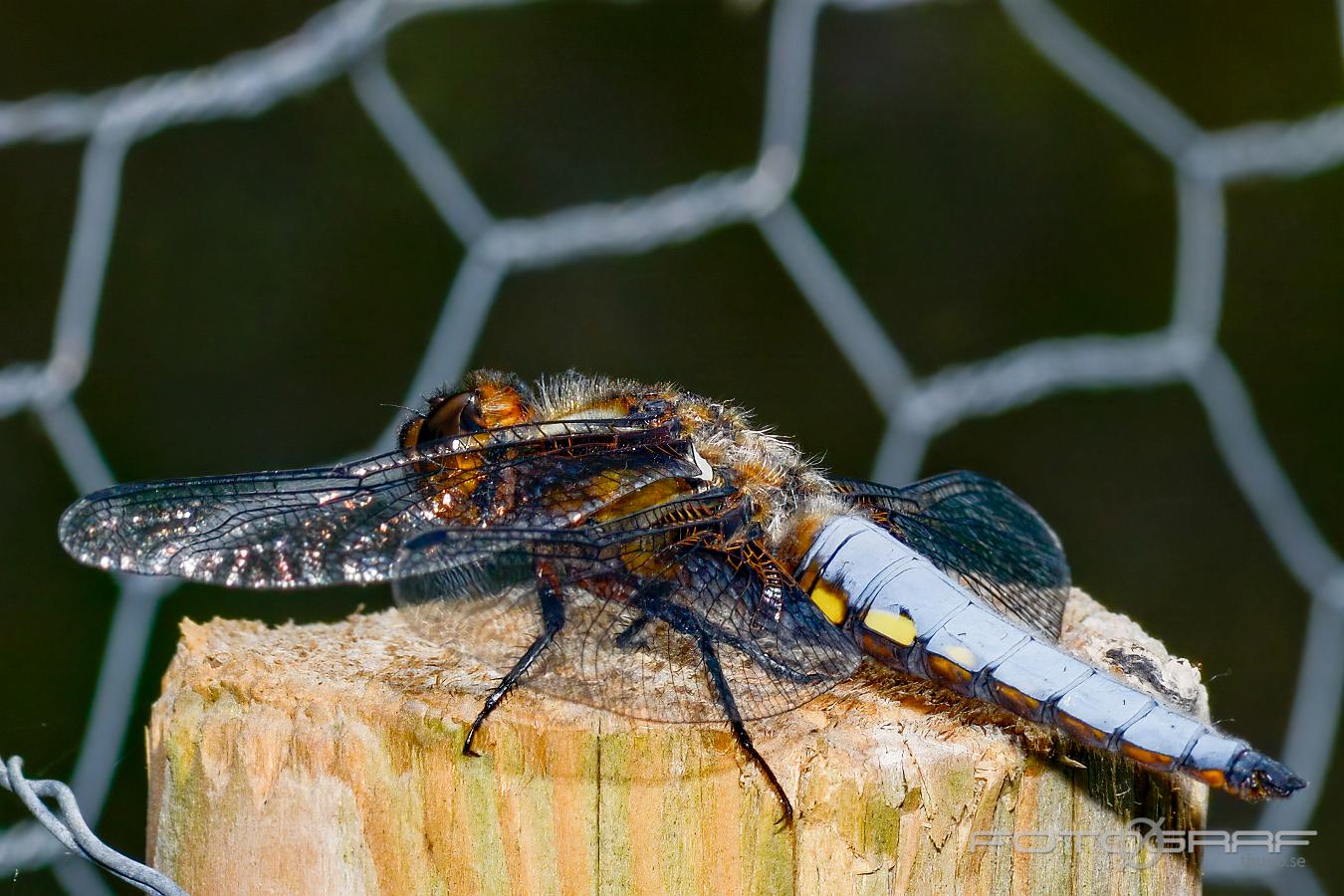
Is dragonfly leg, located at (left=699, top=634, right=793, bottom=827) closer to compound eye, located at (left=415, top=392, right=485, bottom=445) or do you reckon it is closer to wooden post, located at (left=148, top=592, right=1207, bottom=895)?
wooden post, located at (left=148, top=592, right=1207, bottom=895)

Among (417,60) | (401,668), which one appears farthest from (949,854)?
(417,60)

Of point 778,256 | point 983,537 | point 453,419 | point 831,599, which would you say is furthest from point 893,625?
point 778,256

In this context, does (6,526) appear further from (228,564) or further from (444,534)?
(444,534)

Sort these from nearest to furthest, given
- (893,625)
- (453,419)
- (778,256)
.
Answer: (893,625), (453,419), (778,256)

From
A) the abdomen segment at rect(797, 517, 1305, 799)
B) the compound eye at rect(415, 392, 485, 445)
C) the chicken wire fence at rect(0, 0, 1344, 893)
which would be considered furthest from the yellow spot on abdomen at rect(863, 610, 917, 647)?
the chicken wire fence at rect(0, 0, 1344, 893)

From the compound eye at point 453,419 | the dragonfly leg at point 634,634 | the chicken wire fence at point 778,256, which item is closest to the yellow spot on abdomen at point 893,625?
the dragonfly leg at point 634,634

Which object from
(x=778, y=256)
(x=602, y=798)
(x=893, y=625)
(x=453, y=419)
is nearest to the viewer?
(x=602, y=798)

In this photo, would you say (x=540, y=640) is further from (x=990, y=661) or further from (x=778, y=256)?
(x=778, y=256)
